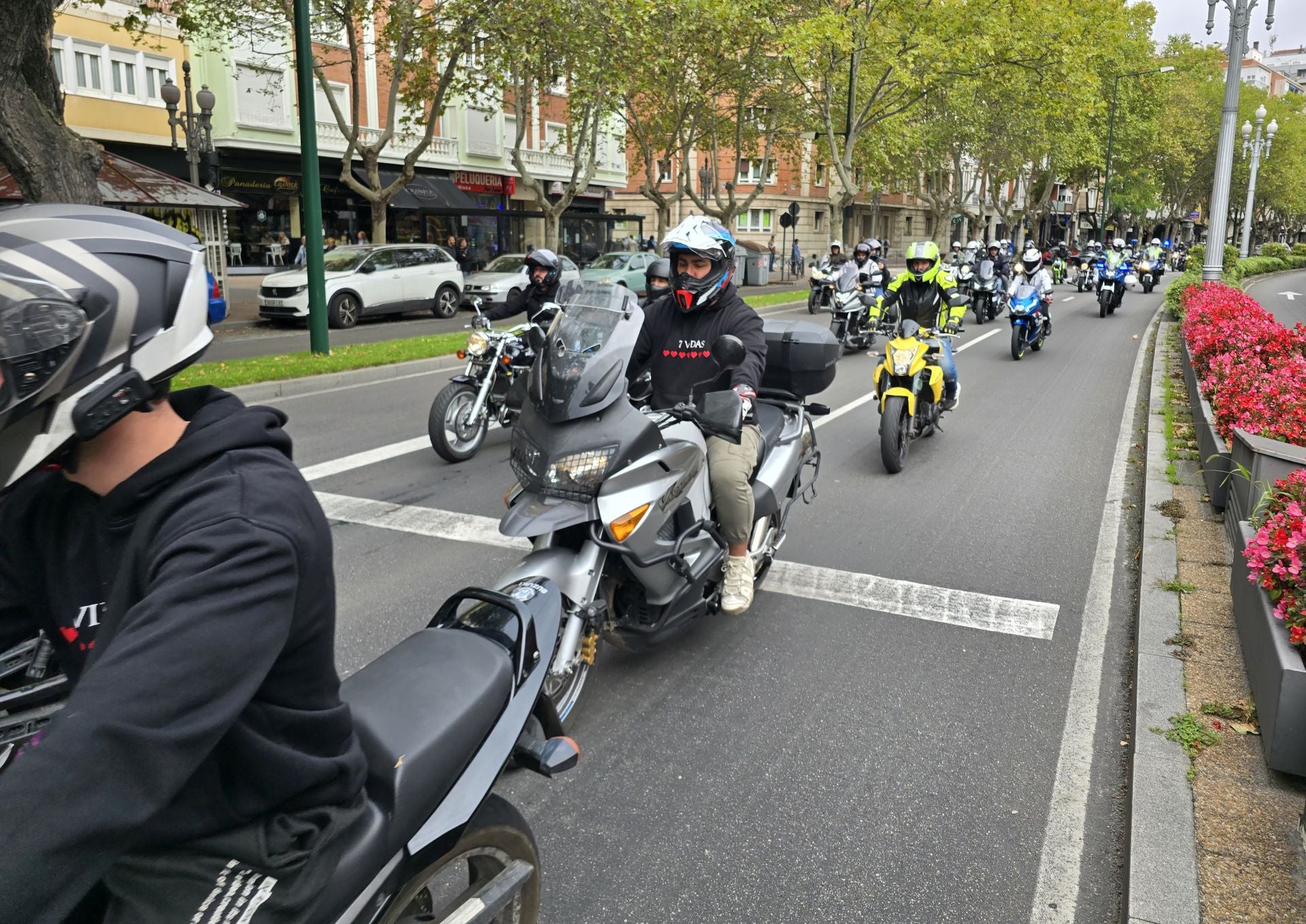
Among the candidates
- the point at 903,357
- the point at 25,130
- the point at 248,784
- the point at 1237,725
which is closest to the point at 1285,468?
the point at 1237,725

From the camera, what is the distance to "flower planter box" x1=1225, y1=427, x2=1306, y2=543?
16.0 feet

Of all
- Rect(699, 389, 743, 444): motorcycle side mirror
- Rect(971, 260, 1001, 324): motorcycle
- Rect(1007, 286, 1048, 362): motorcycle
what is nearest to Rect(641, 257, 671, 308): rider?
Rect(699, 389, 743, 444): motorcycle side mirror

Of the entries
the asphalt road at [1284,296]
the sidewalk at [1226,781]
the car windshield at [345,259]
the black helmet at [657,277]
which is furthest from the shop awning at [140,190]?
the asphalt road at [1284,296]

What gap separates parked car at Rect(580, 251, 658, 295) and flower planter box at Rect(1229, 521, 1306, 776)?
21274mm

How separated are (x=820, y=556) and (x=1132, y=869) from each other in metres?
3.18

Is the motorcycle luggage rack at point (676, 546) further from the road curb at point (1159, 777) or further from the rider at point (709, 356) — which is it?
the road curb at point (1159, 777)

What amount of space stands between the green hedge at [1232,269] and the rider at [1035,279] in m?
4.83

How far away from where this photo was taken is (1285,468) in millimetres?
4910

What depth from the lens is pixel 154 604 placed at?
1312 millimetres

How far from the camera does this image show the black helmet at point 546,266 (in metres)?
8.79

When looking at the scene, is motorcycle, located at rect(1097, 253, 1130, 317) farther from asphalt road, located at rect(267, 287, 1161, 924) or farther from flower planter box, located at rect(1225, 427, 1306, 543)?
flower planter box, located at rect(1225, 427, 1306, 543)

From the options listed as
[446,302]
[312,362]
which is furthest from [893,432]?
[446,302]

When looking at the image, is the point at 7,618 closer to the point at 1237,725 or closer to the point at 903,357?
the point at 1237,725

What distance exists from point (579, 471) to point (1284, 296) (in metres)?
35.7
